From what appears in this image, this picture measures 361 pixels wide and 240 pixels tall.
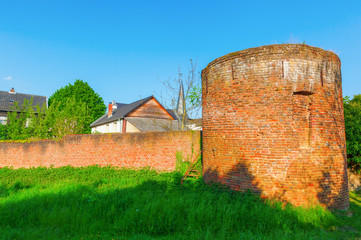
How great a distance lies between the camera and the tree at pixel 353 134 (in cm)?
875

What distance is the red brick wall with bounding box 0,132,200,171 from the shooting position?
10.4 meters

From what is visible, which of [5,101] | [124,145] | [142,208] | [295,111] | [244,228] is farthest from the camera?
[5,101]

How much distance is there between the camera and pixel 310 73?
6.16m

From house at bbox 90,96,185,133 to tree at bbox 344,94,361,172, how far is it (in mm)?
14403

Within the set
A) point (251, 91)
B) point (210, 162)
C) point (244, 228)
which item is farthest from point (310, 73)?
point (244, 228)

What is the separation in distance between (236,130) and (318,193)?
2756mm

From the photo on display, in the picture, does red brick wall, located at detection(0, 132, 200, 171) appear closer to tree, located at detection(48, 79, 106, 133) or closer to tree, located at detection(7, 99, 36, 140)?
tree, located at detection(7, 99, 36, 140)

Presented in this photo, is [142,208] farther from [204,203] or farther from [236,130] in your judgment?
[236,130]

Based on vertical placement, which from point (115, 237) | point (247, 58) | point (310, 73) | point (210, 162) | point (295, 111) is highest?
point (247, 58)

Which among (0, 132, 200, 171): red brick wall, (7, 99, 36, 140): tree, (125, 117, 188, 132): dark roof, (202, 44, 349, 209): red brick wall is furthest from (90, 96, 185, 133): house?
(202, 44, 349, 209): red brick wall

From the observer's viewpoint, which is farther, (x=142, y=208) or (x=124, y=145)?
(x=124, y=145)

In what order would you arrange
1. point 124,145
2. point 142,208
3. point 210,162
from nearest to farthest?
1. point 142,208
2. point 210,162
3. point 124,145

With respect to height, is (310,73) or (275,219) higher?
(310,73)

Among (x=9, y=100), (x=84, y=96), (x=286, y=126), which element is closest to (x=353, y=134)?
(x=286, y=126)
